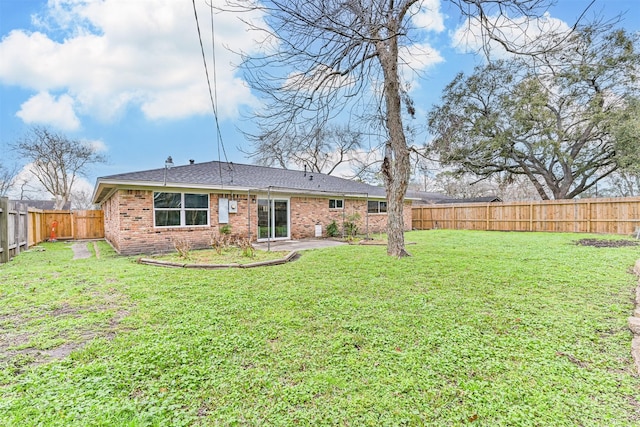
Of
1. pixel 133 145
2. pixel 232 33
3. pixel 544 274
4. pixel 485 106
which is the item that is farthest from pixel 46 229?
pixel 485 106

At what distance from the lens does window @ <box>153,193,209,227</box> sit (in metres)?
10.1

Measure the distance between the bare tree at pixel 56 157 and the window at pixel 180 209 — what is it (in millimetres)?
21389

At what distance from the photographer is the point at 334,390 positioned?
2.21 meters

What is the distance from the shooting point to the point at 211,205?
11102 millimetres

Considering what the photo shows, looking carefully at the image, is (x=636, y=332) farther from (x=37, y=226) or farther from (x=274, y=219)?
(x=37, y=226)

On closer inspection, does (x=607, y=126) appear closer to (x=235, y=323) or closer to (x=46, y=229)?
(x=235, y=323)

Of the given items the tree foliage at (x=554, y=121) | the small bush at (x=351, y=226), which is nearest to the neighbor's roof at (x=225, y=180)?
the small bush at (x=351, y=226)

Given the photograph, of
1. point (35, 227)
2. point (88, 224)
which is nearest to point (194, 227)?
point (35, 227)

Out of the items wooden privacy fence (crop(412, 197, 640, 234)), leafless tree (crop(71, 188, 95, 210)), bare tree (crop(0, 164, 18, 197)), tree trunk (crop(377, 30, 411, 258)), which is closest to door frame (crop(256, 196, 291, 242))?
tree trunk (crop(377, 30, 411, 258))

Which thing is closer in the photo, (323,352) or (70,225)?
(323,352)

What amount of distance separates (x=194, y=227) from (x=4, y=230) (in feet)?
15.4

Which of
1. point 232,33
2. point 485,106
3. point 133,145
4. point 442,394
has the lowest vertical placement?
point 442,394

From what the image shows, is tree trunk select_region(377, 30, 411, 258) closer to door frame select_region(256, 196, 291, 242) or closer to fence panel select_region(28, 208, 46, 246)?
door frame select_region(256, 196, 291, 242)

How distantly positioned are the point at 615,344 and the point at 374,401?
8.30ft
